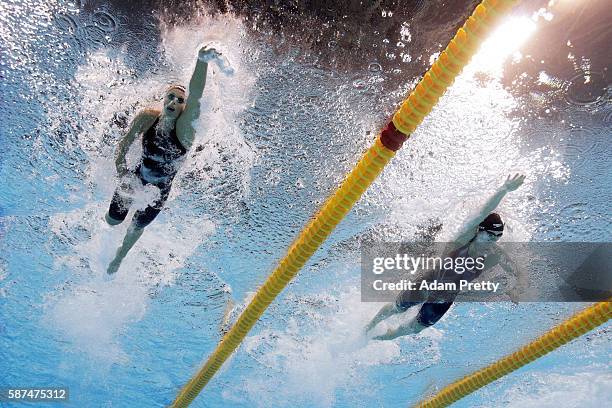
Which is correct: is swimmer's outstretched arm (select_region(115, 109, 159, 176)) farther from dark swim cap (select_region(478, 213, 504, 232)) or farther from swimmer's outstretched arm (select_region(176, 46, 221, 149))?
dark swim cap (select_region(478, 213, 504, 232))

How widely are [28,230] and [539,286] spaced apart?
568 centimetres

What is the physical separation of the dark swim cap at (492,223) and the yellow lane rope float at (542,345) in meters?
Answer: 0.83

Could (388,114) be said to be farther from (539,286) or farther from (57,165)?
(57,165)

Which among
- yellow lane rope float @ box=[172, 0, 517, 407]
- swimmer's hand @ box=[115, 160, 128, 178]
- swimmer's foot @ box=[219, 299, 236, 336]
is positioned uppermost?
swimmer's foot @ box=[219, 299, 236, 336]

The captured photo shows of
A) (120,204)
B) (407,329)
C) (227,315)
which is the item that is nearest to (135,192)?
(120,204)

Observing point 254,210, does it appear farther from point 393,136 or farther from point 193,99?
point 393,136

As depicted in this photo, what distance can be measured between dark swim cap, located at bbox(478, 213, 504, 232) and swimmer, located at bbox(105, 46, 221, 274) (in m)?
2.39

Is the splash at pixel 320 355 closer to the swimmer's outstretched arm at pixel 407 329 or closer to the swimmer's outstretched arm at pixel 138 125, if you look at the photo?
the swimmer's outstretched arm at pixel 407 329

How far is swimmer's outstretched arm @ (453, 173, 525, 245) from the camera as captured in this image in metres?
3.32

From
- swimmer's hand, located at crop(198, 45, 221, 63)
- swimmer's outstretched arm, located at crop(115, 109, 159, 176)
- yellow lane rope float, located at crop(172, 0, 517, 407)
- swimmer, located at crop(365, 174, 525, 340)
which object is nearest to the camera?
yellow lane rope float, located at crop(172, 0, 517, 407)

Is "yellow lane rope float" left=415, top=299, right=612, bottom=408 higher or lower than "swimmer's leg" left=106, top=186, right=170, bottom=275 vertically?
lower

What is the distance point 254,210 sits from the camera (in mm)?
4797

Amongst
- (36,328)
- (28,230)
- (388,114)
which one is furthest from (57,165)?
(388,114)

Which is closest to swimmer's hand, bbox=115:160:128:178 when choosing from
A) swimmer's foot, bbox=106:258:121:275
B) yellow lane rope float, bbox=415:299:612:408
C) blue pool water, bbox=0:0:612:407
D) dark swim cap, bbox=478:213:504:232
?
blue pool water, bbox=0:0:612:407
